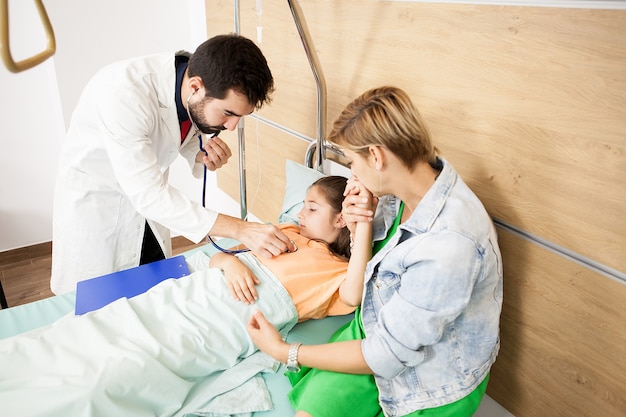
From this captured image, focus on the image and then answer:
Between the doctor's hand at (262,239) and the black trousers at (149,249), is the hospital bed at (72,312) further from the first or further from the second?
the black trousers at (149,249)

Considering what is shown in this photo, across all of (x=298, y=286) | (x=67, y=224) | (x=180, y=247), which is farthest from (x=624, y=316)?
(x=180, y=247)

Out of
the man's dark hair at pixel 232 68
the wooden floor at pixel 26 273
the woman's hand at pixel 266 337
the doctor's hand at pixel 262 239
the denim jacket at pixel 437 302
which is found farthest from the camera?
the wooden floor at pixel 26 273

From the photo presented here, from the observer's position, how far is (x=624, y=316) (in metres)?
1.14

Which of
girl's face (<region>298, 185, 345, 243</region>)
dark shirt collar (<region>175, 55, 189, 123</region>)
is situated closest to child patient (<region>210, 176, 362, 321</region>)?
girl's face (<region>298, 185, 345, 243</region>)

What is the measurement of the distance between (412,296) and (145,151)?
Answer: 101 centimetres

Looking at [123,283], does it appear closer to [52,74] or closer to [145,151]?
[145,151]

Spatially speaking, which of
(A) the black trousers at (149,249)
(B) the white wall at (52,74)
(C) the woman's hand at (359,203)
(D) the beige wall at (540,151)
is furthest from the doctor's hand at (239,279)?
(B) the white wall at (52,74)

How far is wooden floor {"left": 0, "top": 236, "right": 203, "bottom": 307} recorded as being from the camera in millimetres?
2939

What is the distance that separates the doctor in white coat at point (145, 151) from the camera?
1.56 m

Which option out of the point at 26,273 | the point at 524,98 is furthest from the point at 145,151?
the point at 26,273

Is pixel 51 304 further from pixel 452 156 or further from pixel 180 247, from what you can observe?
pixel 180 247

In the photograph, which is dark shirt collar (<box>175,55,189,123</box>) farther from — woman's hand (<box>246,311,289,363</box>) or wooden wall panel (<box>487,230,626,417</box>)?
wooden wall panel (<box>487,230,626,417</box>)

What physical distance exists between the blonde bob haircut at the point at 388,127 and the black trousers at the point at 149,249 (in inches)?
50.8

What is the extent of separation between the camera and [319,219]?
70.6 inches
